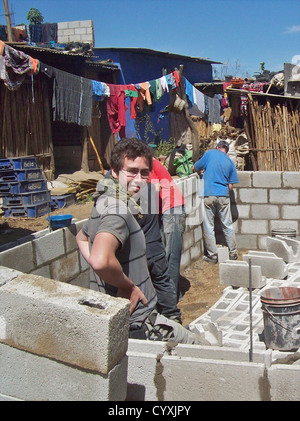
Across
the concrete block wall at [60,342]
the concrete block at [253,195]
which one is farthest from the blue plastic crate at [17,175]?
the concrete block wall at [60,342]

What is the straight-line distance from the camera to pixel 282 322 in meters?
4.81

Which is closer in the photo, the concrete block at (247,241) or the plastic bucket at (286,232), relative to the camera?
the plastic bucket at (286,232)

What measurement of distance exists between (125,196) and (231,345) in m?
2.78

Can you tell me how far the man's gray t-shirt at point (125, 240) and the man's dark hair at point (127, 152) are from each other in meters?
0.22

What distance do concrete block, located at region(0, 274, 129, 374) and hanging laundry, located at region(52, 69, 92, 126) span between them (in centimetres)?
845

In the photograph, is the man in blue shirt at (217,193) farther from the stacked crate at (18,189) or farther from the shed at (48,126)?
the shed at (48,126)

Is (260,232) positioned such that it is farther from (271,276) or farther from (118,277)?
(118,277)

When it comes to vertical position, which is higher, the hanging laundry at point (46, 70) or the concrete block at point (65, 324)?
the hanging laundry at point (46, 70)

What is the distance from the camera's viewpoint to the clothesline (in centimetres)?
893

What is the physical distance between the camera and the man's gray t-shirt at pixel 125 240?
2.53 m

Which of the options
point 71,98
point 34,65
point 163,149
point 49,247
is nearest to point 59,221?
point 49,247

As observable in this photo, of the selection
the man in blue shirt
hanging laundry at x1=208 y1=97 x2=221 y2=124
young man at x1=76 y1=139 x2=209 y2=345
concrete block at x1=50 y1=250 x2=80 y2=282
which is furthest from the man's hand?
hanging laundry at x1=208 y1=97 x2=221 y2=124

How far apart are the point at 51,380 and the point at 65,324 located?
298mm
